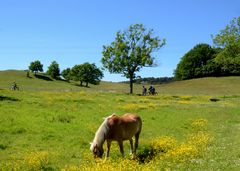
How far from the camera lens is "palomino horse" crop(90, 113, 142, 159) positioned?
15.5 metres

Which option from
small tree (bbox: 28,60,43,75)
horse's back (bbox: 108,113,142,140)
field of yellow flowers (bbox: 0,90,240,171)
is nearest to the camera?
field of yellow flowers (bbox: 0,90,240,171)

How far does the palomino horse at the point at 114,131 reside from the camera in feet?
50.7

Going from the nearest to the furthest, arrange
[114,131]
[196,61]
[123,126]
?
[114,131] → [123,126] → [196,61]

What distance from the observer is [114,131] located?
1656 centimetres

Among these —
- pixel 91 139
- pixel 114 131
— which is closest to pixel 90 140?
pixel 91 139

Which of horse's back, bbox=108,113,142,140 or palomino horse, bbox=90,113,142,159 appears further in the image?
horse's back, bbox=108,113,142,140

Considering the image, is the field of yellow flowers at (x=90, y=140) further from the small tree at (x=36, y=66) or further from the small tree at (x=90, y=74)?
the small tree at (x=36, y=66)

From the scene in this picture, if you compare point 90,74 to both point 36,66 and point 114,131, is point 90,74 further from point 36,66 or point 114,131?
point 114,131

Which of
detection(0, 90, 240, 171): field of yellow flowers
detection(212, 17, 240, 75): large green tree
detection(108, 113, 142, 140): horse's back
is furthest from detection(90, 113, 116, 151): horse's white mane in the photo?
detection(212, 17, 240, 75): large green tree

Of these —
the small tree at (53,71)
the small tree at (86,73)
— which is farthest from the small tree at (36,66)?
the small tree at (86,73)

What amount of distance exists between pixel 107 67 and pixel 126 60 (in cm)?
508

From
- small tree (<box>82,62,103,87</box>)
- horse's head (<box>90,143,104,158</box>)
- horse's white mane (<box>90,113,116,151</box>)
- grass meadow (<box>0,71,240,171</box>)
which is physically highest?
small tree (<box>82,62,103,87</box>)

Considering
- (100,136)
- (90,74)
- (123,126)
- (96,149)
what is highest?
(90,74)

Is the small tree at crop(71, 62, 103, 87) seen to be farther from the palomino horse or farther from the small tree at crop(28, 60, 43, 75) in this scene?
the palomino horse
